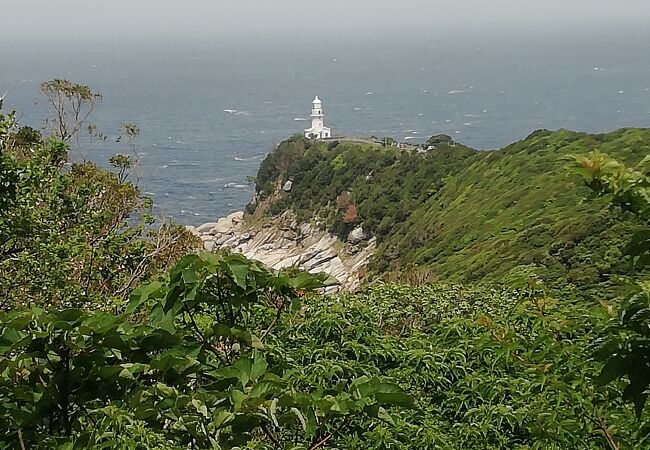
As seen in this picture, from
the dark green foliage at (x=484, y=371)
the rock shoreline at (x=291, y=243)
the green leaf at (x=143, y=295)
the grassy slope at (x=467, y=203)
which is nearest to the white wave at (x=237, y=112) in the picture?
the grassy slope at (x=467, y=203)

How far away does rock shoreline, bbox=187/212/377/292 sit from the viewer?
144 ft

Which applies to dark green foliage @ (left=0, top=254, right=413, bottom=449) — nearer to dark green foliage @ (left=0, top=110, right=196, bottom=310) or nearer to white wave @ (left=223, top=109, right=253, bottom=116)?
dark green foliage @ (left=0, top=110, right=196, bottom=310)

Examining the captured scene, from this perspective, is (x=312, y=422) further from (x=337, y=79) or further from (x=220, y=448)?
(x=337, y=79)

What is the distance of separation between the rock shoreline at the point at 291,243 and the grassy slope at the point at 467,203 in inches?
40.6

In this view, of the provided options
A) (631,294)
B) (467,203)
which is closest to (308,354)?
(631,294)

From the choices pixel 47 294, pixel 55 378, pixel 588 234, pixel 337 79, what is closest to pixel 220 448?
pixel 55 378

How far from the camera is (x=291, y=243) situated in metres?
49.9

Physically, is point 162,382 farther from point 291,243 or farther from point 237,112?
point 237,112

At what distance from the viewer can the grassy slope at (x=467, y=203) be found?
74.4 ft

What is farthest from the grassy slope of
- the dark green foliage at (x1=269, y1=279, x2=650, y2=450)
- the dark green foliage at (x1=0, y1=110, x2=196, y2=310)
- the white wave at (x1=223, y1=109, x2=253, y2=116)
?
the white wave at (x1=223, y1=109, x2=253, y2=116)

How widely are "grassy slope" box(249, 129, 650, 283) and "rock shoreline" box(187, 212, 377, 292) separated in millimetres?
1032

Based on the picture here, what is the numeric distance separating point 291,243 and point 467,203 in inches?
617

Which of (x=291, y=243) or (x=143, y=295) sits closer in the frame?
(x=143, y=295)

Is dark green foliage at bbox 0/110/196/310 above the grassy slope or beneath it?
above
